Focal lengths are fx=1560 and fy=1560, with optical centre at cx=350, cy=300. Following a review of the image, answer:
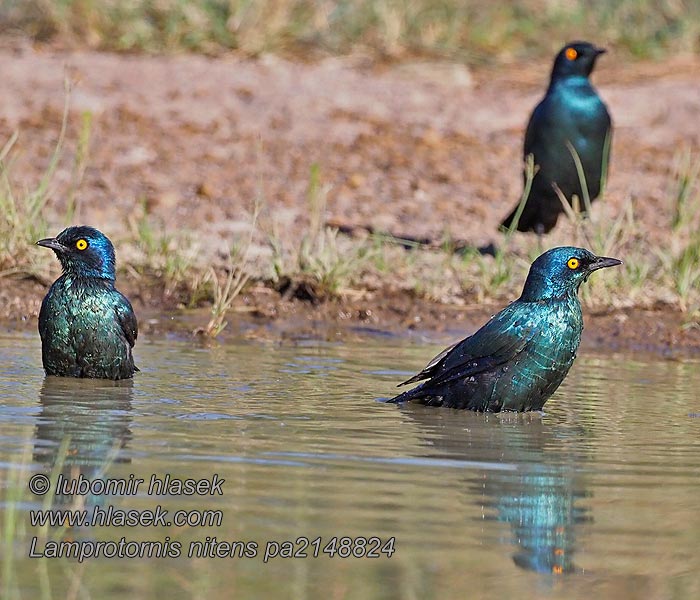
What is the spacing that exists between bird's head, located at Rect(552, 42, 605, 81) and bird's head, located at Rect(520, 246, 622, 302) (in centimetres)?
459

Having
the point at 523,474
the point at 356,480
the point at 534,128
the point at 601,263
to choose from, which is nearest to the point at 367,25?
the point at 534,128

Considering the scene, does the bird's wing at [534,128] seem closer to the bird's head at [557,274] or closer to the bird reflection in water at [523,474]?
the bird's head at [557,274]

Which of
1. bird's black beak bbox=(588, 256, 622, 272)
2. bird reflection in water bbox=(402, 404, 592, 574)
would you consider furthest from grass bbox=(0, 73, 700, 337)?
bird reflection in water bbox=(402, 404, 592, 574)

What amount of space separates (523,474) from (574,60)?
6351 mm

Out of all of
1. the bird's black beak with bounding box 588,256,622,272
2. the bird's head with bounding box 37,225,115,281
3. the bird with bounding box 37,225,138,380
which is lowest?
the bird with bounding box 37,225,138,380

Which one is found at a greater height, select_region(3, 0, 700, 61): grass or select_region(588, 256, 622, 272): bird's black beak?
select_region(3, 0, 700, 61): grass

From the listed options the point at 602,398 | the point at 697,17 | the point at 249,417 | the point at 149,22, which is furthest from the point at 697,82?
the point at 249,417

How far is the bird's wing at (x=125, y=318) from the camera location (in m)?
7.00

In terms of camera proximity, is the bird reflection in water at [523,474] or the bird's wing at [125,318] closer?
the bird reflection in water at [523,474]

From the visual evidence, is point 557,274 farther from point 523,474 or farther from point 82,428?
point 82,428

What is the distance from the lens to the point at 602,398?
704 centimetres

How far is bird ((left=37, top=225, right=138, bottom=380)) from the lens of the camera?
6.88 metres

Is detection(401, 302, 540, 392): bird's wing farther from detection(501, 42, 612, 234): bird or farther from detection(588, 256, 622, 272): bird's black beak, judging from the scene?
detection(501, 42, 612, 234): bird

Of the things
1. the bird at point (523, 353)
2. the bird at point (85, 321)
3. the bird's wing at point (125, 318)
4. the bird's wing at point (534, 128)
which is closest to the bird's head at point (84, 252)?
the bird at point (85, 321)
